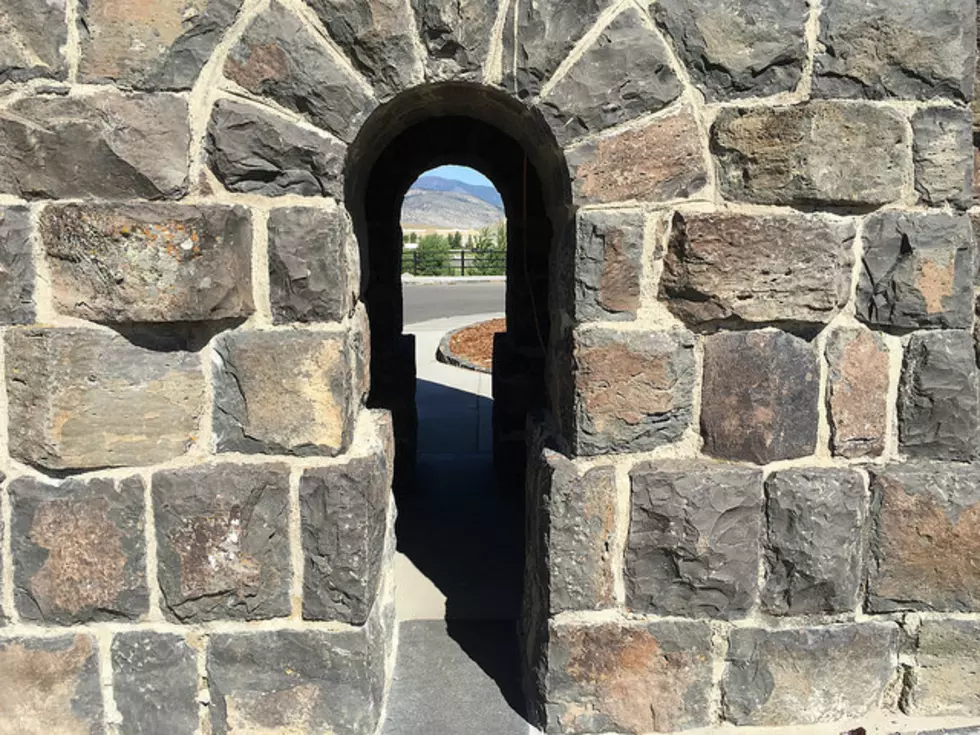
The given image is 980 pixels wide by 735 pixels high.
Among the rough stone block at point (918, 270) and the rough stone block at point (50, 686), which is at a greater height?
the rough stone block at point (918, 270)

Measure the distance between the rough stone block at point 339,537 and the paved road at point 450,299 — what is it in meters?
12.1

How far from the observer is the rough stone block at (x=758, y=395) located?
2.23m

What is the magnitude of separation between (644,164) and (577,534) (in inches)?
41.6

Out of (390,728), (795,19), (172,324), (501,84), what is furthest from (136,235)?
(795,19)

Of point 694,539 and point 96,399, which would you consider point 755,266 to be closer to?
point 694,539

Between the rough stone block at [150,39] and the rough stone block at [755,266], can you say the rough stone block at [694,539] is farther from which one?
the rough stone block at [150,39]

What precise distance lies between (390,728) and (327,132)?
1761mm

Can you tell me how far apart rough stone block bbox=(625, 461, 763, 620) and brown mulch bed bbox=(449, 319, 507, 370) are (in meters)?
7.29

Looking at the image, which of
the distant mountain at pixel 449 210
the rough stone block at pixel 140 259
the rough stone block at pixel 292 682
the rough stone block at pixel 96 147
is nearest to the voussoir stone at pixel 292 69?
the rough stone block at pixel 96 147

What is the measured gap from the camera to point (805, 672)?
2.37 metres

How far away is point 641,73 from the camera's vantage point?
211 centimetres

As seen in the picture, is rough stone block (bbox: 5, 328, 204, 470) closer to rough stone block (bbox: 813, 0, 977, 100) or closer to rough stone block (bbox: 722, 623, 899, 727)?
rough stone block (bbox: 722, 623, 899, 727)

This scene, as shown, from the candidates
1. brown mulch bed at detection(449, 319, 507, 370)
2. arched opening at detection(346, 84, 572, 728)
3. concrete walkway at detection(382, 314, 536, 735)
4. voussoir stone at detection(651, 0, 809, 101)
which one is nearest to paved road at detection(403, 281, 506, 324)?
brown mulch bed at detection(449, 319, 507, 370)

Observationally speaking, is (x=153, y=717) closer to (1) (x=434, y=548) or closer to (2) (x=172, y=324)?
(2) (x=172, y=324)
